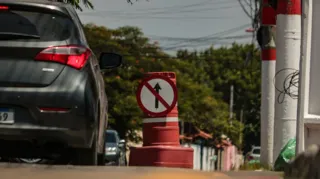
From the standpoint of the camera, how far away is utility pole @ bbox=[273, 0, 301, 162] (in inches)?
462

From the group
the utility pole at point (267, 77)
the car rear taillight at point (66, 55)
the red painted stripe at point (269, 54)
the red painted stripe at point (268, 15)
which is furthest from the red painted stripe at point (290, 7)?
the car rear taillight at point (66, 55)

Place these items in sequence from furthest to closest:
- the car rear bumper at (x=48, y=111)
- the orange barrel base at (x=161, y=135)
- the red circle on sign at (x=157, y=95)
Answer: the red circle on sign at (x=157, y=95), the orange barrel base at (x=161, y=135), the car rear bumper at (x=48, y=111)

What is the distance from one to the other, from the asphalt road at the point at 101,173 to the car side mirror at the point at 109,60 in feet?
7.18

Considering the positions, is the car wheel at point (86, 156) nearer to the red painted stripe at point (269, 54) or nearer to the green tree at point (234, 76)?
the red painted stripe at point (269, 54)

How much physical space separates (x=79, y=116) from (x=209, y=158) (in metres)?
41.8

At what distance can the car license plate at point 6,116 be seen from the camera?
706 centimetres

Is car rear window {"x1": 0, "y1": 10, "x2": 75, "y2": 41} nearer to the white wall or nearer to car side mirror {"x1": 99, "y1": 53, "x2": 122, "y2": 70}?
car side mirror {"x1": 99, "y1": 53, "x2": 122, "y2": 70}

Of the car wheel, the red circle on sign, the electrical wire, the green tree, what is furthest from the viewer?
the green tree

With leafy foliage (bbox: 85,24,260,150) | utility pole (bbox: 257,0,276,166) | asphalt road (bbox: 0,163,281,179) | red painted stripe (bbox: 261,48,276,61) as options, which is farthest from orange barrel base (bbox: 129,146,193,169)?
leafy foliage (bbox: 85,24,260,150)

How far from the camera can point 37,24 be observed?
727cm

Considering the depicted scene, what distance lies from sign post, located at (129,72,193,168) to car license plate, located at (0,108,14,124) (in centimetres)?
229

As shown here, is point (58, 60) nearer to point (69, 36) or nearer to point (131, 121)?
point (69, 36)

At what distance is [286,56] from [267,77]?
2872 millimetres

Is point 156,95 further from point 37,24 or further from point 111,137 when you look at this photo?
point 111,137
